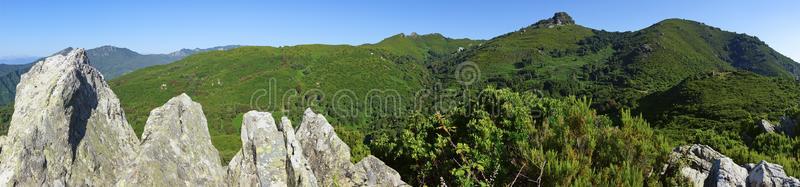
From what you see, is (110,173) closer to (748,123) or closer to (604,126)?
(604,126)

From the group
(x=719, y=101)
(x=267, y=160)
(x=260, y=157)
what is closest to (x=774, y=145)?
(x=267, y=160)

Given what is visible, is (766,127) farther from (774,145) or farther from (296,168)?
(296,168)

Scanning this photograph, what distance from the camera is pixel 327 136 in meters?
15.1

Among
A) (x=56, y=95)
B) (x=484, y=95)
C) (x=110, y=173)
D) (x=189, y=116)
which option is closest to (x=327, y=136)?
(x=189, y=116)

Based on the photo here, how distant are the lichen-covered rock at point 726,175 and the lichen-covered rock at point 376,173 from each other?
360 inches

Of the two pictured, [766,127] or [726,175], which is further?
[766,127]

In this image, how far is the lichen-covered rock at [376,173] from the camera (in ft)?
48.7

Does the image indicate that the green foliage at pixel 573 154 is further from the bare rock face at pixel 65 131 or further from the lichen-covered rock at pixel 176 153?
the bare rock face at pixel 65 131

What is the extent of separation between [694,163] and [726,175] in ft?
11.7

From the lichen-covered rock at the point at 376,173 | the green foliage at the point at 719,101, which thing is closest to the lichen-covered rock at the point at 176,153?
the lichen-covered rock at the point at 376,173

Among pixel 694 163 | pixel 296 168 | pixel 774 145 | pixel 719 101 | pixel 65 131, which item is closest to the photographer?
pixel 65 131

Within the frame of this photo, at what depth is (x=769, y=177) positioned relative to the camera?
9.73 m

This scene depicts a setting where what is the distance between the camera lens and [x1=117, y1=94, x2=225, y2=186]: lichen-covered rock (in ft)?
33.2

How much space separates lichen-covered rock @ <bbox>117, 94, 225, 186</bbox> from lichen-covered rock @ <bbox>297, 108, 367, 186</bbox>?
3116 millimetres
